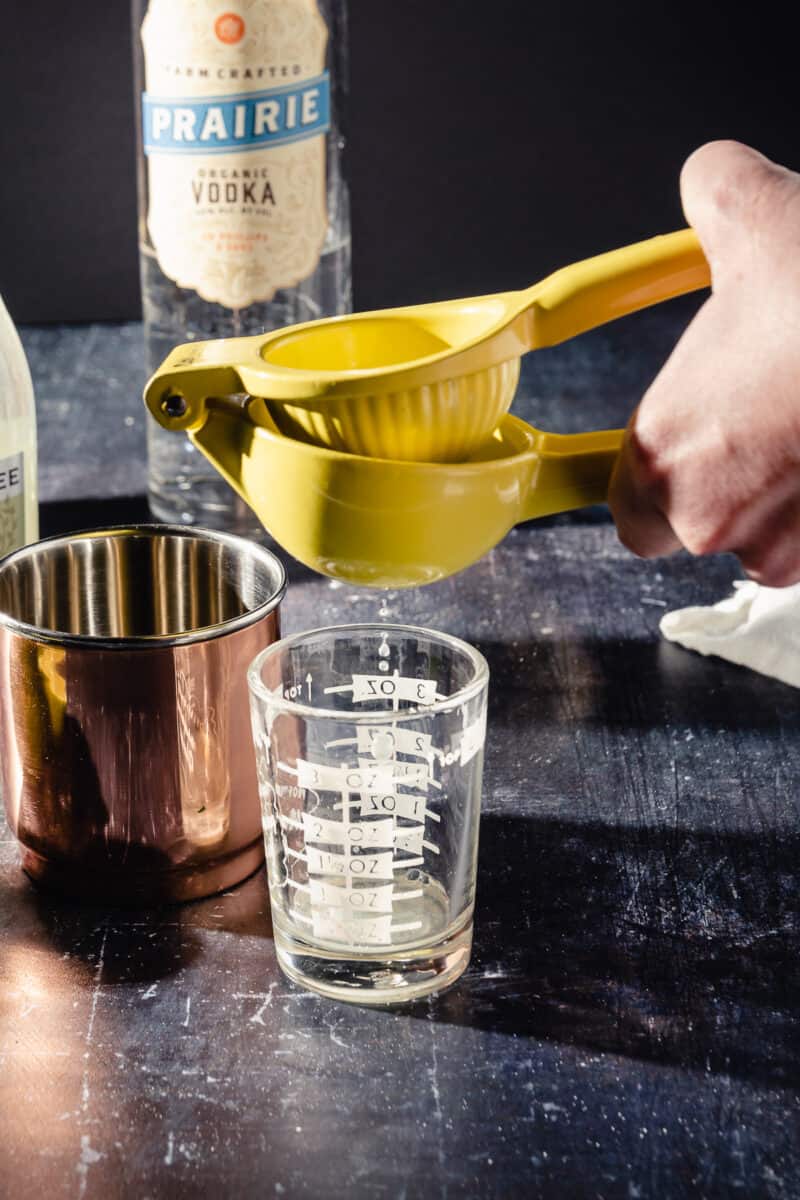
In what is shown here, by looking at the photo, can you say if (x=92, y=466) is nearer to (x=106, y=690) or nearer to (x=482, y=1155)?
(x=106, y=690)

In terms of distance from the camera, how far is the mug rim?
0.48 meters

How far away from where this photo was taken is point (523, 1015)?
460mm

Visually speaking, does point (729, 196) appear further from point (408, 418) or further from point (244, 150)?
point (244, 150)

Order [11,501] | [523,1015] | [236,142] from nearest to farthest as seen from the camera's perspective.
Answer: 1. [523,1015]
2. [11,501]
3. [236,142]

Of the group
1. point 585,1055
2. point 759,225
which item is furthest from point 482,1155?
point 759,225

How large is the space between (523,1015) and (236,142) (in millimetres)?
509

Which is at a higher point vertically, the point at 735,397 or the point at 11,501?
the point at 735,397

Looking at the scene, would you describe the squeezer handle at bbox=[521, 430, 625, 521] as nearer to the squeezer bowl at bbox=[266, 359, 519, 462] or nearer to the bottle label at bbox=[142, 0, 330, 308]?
the squeezer bowl at bbox=[266, 359, 519, 462]

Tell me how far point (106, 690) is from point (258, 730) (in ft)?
→ 0.17

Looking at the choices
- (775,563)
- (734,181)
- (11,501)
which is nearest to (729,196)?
(734,181)

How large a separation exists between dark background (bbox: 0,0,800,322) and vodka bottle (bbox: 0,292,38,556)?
714 mm

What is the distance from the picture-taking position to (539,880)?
1.75ft

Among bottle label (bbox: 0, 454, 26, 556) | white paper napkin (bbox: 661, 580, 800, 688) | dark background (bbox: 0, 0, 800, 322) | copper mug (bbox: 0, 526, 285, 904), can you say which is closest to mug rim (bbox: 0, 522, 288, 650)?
copper mug (bbox: 0, 526, 285, 904)

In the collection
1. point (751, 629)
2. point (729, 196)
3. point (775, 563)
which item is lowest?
point (751, 629)
